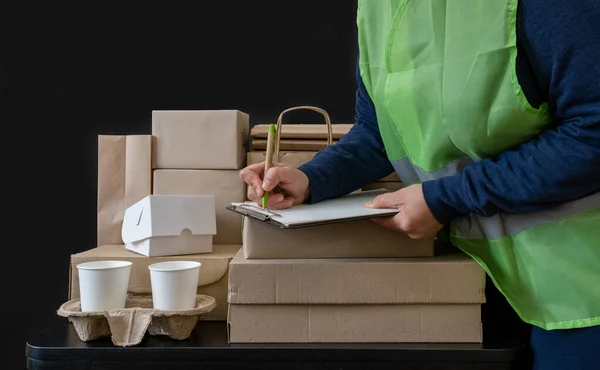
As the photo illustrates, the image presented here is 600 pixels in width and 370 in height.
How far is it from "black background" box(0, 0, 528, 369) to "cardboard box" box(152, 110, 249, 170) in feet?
1.06

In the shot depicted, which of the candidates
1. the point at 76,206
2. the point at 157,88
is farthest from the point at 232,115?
the point at 76,206

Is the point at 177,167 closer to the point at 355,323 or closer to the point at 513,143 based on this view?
the point at 355,323

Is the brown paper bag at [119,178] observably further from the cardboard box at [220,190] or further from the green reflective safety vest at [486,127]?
the green reflective safety vest at [486,127]

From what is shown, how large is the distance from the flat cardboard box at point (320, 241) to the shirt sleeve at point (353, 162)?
0.13 metres

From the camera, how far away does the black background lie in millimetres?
1623

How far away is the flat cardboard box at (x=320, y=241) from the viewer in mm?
949

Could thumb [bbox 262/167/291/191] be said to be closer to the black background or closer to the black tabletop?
the black tabletop

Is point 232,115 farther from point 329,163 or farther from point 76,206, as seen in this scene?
point 76,206

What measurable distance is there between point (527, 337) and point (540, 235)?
8.3 inches

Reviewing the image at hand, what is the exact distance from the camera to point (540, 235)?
840 mm

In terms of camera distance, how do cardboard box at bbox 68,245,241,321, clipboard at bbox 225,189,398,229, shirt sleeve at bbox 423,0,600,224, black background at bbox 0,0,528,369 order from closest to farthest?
shirt sleeve at bbox 423,0,600,224
clipboard at bbox 225,189,398,229
cardboard box at bbox 68,245,241,321
black background at bbox 0,0,528,369

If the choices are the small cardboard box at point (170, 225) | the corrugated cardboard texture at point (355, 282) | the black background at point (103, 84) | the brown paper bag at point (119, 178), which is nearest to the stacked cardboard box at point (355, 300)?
Result: the corrugated cardboard texture at point (355, 282)

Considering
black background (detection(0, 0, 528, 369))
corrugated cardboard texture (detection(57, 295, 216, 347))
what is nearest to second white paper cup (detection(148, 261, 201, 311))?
corrugated cardboard texture (detection(57, 295, 216, 347))

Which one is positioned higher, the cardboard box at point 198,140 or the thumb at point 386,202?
the cardboard box at point 198,140
